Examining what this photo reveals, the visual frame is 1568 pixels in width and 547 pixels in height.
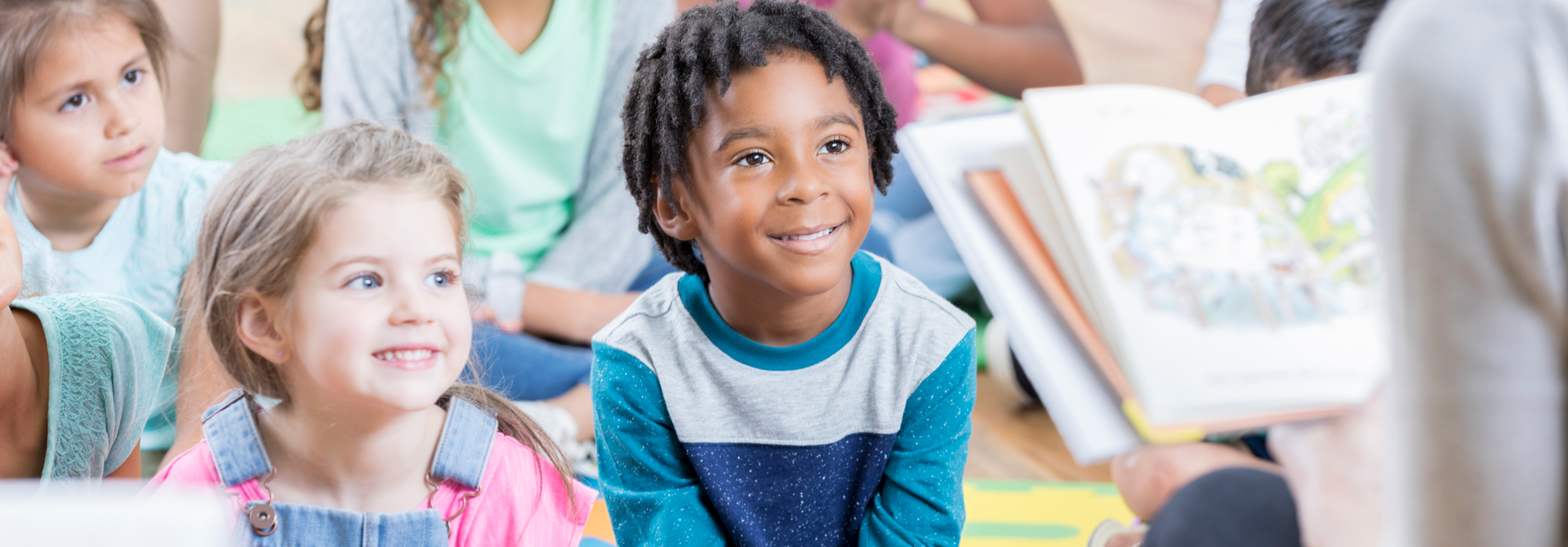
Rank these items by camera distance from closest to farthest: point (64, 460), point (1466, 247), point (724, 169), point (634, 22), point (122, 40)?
point (1466, 247) < point (724, 169) < point (64, 460) < point (122, 40) < point (634, 22)

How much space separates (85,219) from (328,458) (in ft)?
1.85

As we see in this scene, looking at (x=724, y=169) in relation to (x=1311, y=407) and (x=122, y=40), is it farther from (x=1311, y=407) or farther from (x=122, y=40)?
(x=122, y=40)

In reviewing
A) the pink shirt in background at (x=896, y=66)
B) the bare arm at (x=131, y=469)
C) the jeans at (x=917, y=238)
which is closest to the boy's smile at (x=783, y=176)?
the bare arm at (x=131, y=469)

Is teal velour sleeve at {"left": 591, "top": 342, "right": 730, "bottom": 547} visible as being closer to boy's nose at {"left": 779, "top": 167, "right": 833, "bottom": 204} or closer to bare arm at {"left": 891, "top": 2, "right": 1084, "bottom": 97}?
boy's nose at {"left": 779, "top": 167, "right": 833, "bottom": 204}

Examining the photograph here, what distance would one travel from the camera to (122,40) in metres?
1.12

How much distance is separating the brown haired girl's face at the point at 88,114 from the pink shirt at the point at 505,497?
44 cm

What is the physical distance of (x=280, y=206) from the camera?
776 millimetres

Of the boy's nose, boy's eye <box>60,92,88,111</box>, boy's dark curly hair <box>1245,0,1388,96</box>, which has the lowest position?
boy's eye <box>60,92,88,111</box>

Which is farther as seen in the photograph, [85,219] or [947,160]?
[85,219]

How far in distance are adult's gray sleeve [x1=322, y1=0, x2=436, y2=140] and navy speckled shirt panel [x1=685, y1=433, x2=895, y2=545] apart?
81 cm

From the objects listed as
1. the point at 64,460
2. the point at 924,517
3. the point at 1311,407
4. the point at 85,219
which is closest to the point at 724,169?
the point at 924,517

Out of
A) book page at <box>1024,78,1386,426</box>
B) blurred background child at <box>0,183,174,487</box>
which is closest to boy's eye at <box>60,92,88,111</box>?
blurred background child at <box>0,183,174,487</box>

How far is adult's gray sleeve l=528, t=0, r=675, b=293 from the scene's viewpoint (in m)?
1.54

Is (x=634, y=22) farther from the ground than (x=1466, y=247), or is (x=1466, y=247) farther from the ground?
(x=1466, y=247)
